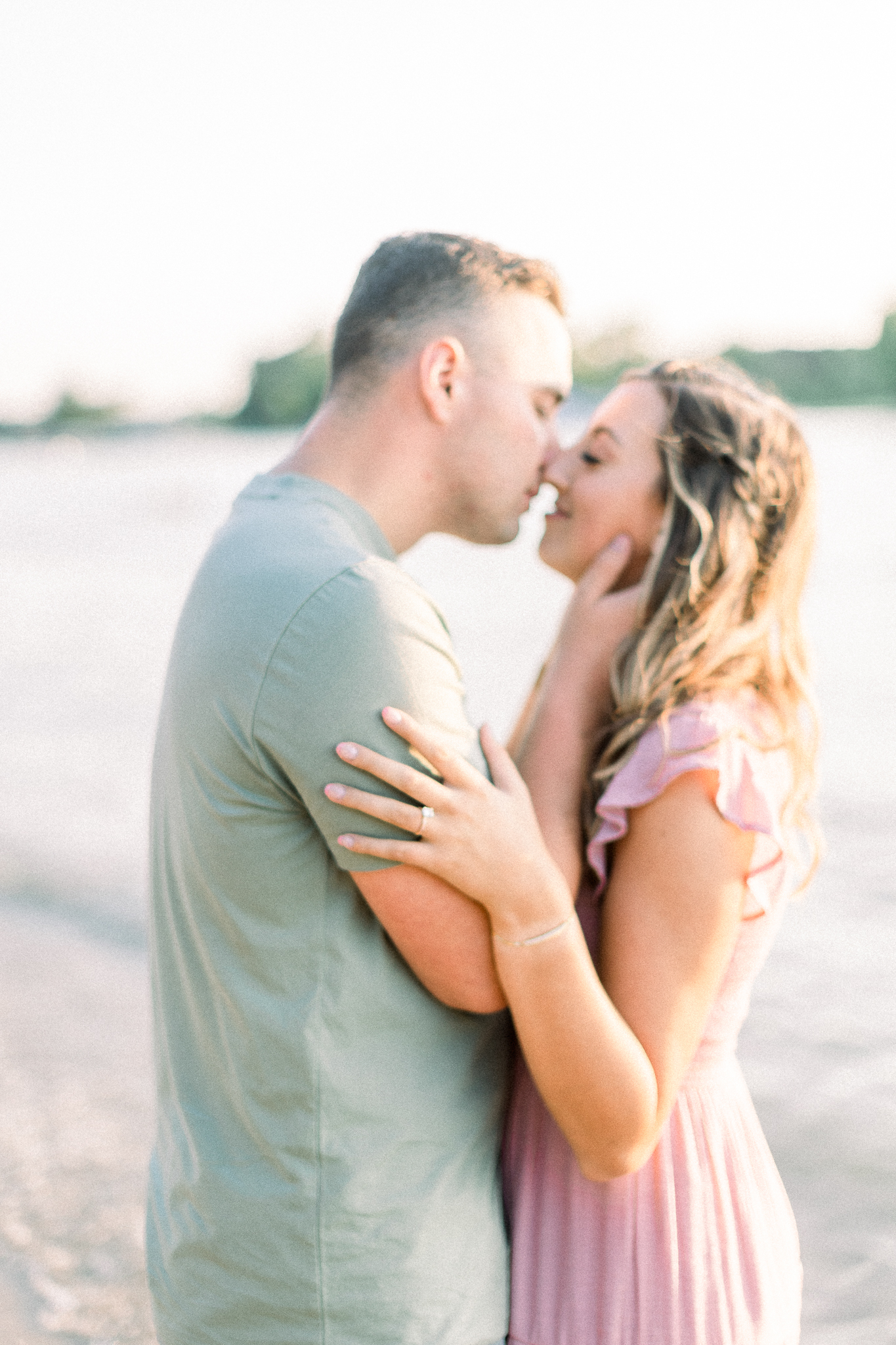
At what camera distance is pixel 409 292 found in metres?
2.07

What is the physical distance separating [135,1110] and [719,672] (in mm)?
3805

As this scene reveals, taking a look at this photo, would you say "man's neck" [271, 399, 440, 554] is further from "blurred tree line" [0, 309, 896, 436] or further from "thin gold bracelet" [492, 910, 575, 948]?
"thin gold bracelet" [492, 910, 575, 948]

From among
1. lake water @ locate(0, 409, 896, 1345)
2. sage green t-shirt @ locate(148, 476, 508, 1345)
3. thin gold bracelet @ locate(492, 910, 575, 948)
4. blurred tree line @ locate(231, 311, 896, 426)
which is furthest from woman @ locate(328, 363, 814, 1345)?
blurred tree line @ locate(231, 311, 896, 426)

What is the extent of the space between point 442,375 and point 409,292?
163mm

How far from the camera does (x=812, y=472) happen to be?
220 centimetres

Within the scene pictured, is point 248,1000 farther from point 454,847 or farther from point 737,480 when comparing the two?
point 737,480

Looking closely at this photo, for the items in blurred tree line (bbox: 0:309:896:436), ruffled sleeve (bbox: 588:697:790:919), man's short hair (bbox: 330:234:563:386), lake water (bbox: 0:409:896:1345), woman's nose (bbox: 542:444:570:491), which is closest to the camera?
ruffled sleeve (bbox: 588:697:790:919)

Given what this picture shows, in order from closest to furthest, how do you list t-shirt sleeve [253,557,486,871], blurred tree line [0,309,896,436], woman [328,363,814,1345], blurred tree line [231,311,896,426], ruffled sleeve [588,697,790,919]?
t-shirt sleeve [253,557,486,871], woman [328,363,814,1345], ruffled sleeve [588,697,790,919], blurred tree line [0,309,896,436], blurred tree line [231,311,896,426]

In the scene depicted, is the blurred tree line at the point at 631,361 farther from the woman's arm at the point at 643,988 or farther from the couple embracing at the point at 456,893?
the woman's arm at the point at 643,988

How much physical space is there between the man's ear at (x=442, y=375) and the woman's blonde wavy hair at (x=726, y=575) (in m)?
0.40

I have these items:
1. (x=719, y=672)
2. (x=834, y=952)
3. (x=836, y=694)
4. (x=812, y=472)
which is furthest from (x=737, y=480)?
(x=836, y=694)

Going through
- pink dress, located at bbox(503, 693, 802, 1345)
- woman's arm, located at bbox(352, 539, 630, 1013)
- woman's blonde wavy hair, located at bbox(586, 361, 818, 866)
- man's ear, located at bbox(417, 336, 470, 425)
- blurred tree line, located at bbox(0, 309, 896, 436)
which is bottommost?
blurred tree line, located at bbox(0, 309, 896, 436)

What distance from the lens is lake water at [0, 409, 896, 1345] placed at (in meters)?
3.96

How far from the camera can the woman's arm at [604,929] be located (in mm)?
1528
